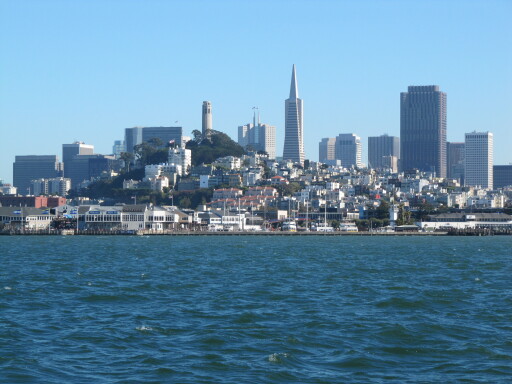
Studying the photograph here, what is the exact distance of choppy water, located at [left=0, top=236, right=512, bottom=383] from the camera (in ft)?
72.1

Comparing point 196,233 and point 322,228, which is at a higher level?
point 322,228

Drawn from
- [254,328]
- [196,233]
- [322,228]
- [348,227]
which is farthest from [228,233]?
[254,328]

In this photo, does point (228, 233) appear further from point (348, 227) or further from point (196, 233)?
point (348, 227)

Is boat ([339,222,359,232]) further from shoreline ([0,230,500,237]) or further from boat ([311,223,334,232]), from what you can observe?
shoreline ([0,230,500,237])

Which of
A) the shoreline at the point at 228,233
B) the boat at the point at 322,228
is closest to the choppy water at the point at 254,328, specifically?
the shoreline at the point at 228,233

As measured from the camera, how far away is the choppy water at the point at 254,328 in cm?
2198

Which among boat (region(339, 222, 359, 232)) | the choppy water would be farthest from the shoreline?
the choppy water

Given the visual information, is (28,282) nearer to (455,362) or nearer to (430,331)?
(430,331)

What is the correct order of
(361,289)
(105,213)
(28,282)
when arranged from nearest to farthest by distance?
(361,289)
(28,282)
(105,213)

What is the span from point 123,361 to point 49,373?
1.98 meters

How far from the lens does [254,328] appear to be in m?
27.8

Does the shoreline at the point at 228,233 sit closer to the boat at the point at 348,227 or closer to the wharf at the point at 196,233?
the wharf at the point at 196,233

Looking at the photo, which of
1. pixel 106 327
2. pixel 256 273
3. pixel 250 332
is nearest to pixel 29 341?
pixel 106 327

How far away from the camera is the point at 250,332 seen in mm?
27031
